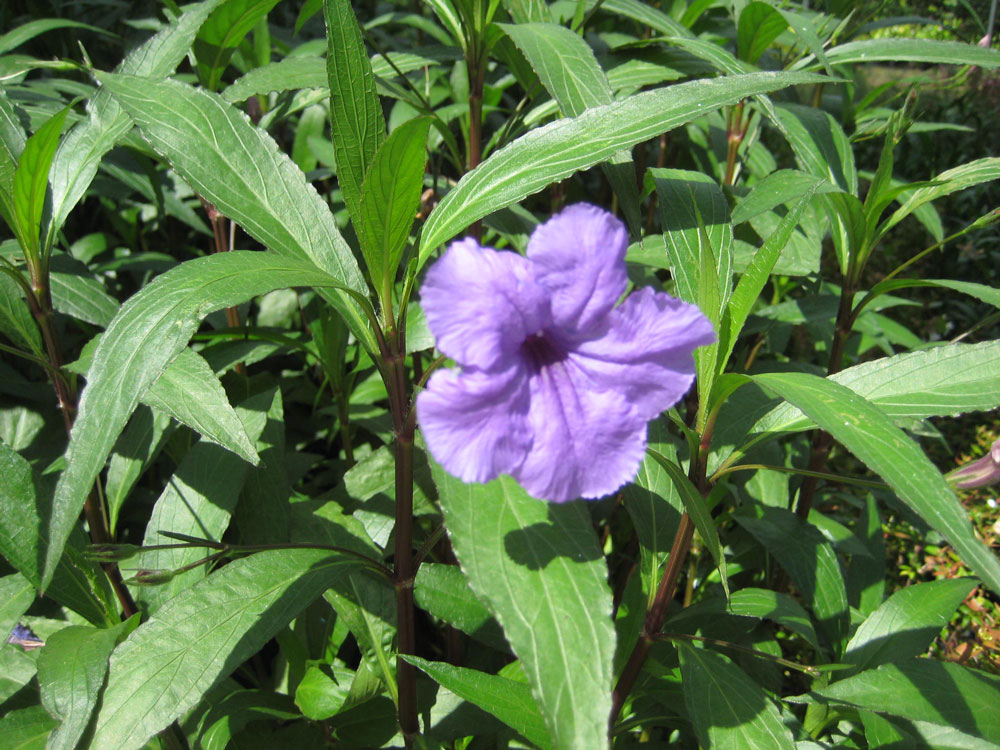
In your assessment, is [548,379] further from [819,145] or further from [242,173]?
[819,145]

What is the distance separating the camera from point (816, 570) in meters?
1.64

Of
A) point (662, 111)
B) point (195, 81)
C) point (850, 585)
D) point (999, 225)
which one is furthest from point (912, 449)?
point (999, 225)

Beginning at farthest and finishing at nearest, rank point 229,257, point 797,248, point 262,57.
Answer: point 262,57 < point 797,248 < point 229,257

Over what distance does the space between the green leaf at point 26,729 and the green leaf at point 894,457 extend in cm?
133

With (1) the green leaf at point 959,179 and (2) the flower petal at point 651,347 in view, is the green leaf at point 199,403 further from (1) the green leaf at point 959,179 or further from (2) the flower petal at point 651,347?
(1) the green leaf at point 959,179

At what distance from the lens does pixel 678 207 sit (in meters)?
1.31

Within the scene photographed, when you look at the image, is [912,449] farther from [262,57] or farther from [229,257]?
[262,57]

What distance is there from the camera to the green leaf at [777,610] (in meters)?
1.46

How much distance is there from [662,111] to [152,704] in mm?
1126

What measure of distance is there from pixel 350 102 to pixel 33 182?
2.06ft

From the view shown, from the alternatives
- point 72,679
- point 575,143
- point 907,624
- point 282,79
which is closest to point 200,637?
point 72,679

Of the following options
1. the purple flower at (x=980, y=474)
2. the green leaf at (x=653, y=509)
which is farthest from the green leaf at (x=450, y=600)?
the purple flower at (x=980, y=474)

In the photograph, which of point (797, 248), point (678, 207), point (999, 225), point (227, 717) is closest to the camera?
point (678, 207)

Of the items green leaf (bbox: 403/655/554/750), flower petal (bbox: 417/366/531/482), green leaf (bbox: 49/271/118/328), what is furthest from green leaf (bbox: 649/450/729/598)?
green leaf (bbox: 49/271/118/328)
